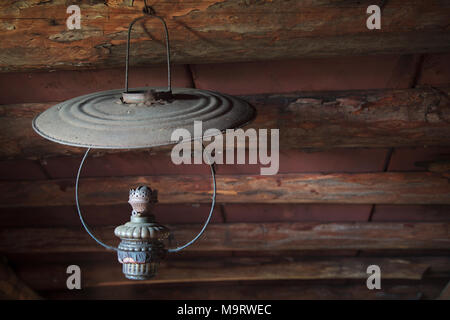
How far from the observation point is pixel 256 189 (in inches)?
99.7

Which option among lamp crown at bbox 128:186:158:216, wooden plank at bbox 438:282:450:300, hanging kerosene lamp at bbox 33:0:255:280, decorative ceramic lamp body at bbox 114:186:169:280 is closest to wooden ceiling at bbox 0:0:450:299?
wooden plank at bbox 438:282:450:300

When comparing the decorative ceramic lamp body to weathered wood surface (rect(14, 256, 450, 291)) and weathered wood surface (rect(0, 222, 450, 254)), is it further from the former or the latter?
weathered wood surface (rect(14, 256, 450, 291))

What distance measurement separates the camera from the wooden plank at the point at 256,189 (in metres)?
2.47

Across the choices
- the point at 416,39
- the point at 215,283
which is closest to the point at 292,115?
the point at 416,39

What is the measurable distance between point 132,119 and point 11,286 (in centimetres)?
265

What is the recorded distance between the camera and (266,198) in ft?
8.36

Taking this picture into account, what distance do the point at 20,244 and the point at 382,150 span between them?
2.56 m

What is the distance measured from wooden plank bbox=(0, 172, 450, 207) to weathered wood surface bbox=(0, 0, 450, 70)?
91 cm

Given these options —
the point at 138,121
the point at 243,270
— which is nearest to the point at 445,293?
the point at 243,270

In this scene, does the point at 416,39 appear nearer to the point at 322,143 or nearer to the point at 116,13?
the point at 322,143

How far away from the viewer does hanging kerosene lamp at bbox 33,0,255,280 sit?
1.14 meters

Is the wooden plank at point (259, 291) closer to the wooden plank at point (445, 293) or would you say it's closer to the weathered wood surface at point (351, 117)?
the wooden plank at point (445, 293)

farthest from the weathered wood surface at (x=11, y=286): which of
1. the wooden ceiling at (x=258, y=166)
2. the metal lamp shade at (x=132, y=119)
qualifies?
the metal lamp shade at (x=132, y=119)

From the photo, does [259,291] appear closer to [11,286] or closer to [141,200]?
[11,286]
